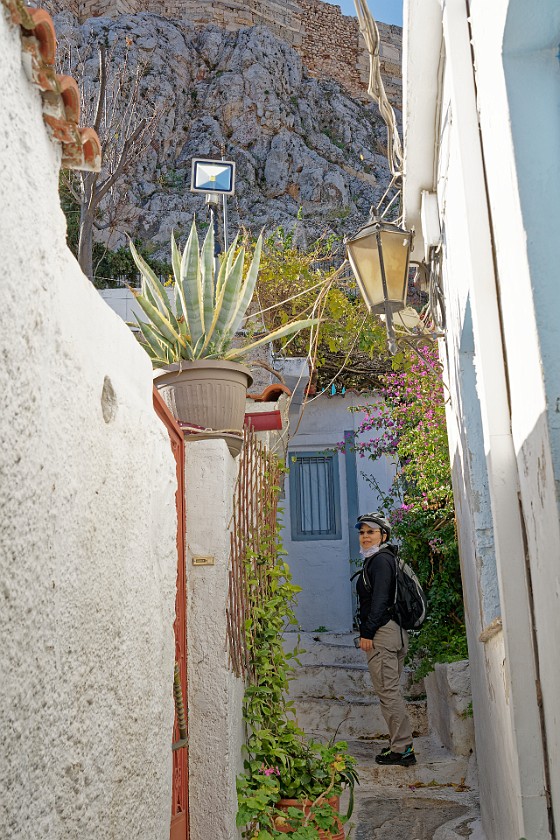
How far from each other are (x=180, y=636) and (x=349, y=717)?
4209 mm

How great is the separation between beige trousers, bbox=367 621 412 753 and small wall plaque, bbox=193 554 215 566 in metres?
2.69

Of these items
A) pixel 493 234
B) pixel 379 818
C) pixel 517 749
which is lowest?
pixel 379 818

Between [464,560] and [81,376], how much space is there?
11.5 feet

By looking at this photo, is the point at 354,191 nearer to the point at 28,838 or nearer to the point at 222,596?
the point at 222,596

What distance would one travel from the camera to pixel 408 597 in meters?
5.75

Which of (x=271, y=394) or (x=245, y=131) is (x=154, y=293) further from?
(x=245, y=131)

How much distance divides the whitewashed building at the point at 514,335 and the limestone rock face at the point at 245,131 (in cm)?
1810

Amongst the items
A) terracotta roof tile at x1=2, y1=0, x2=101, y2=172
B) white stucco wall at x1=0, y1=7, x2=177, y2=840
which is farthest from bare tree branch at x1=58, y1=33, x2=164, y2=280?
terracotta roof tile at x1=2, y1=0, x2=101, y2=172

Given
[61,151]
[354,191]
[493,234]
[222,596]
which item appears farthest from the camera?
[354,191]

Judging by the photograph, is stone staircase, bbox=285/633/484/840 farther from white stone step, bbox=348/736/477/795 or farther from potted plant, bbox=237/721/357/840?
potted plant, bbox=237/721/357/840

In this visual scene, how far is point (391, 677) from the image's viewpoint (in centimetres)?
561

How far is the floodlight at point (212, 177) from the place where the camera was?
8.40 meters

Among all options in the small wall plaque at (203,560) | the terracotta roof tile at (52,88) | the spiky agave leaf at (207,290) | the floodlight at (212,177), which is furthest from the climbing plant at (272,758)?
the floodlight at (212,177)

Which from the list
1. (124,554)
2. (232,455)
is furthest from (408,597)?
(124,554)
